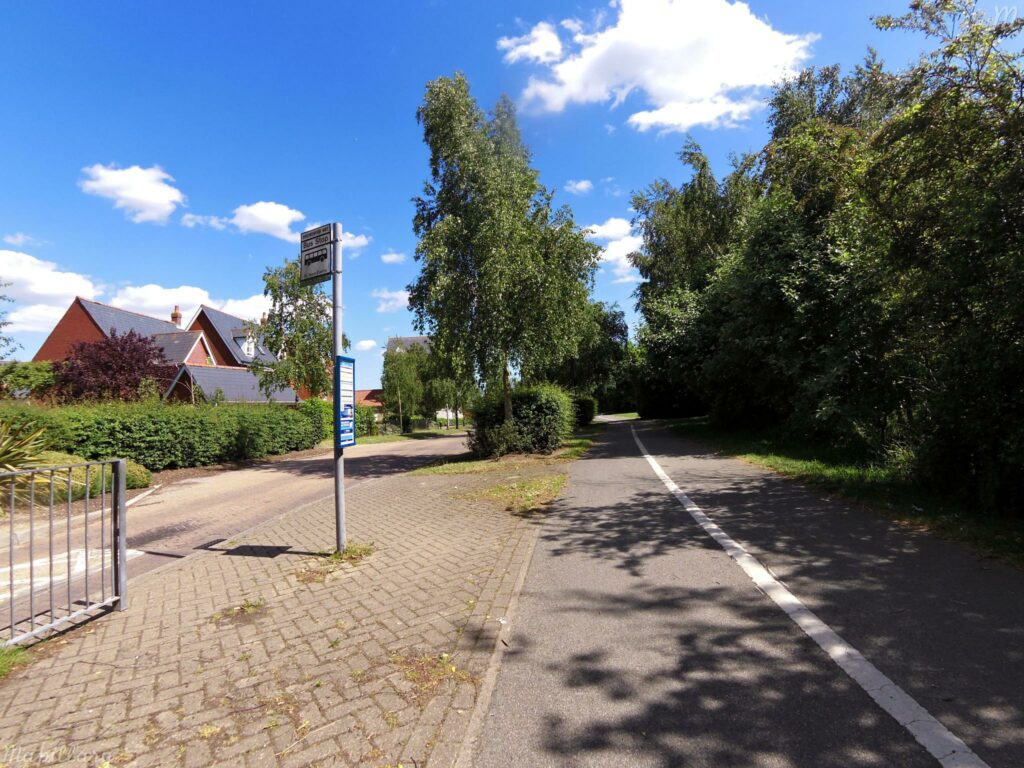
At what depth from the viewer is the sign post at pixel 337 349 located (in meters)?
5.74

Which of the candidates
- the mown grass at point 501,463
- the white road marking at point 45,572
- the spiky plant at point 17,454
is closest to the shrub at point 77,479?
the spiky plant at point 17,454

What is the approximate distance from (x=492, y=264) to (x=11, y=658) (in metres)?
12.4

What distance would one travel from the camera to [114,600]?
455 centimetres

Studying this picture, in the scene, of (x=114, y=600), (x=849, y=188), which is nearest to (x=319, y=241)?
(x=114, y=600)

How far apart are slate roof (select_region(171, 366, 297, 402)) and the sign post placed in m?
24.2

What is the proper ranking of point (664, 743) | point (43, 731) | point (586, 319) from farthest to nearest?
1. point (586, 319)
2. point (43, 731)
3. point (664, 743)

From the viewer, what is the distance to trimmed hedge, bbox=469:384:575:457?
1612 cm

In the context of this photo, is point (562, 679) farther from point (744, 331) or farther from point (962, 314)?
point (744, 331)

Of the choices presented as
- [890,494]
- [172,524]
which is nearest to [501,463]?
[172,524]

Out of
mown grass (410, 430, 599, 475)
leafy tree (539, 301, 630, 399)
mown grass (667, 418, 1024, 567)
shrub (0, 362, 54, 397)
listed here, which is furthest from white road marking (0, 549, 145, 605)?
leafy tree (539, 301, 630, 399)

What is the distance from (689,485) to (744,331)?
23.0 feet

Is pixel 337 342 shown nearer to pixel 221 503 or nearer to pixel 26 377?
pixel 221 503

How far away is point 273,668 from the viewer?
3402 mm

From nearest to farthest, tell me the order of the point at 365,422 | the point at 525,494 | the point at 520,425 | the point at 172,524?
the point at 172,524 → the point at 525,494 → the point at 520,425 → the point at 365,422
